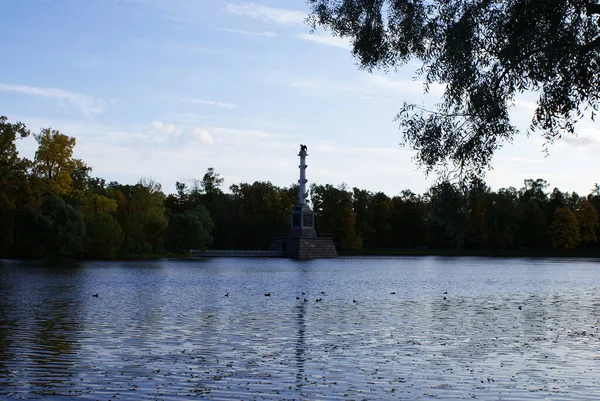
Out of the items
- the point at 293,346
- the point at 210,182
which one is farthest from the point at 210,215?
the point at 293,346

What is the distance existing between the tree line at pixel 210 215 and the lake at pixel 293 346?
4372 centimetres

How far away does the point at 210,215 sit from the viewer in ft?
485

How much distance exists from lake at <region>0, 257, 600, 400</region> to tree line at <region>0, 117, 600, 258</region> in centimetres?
4372

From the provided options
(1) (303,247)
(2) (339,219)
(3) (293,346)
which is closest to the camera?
(3) (293,346)

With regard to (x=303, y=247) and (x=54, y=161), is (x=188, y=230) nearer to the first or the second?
(x=303, y=247)

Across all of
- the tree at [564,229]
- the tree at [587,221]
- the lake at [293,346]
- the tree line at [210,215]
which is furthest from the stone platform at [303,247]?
the lake at [293,346]

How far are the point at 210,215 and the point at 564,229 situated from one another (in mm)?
66798

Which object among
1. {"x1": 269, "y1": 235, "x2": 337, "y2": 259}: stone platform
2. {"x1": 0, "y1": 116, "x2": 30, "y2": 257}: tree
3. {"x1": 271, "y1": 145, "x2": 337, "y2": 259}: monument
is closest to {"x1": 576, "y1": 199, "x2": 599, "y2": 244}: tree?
{"x1": 269, "y1": 235, "x2": 337, "y2": 259}: stone platform

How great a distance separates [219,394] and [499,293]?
119 feet

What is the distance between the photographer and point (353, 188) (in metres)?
168

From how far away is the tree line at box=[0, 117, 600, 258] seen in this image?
88062 millimetres

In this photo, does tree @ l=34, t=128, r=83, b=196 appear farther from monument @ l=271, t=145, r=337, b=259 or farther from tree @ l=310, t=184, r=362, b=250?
tree @ l=310, t=184, r=362, b=250

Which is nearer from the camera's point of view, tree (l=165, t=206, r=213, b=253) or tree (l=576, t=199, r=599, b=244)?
tree (l=165, t=206, r=213, b=253)

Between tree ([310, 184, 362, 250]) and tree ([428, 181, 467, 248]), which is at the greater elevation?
tree ([310, 184, 362, 250])
